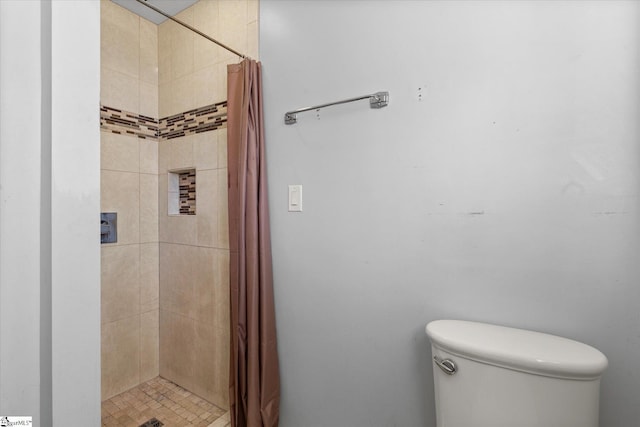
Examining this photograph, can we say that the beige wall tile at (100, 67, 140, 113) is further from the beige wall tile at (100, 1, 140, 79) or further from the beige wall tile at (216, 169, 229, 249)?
the beige wall tile at (216, 169, 229, 249)

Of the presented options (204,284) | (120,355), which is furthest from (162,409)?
(204,284)

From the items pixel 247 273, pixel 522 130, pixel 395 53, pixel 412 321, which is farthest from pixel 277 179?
pixel 522 130

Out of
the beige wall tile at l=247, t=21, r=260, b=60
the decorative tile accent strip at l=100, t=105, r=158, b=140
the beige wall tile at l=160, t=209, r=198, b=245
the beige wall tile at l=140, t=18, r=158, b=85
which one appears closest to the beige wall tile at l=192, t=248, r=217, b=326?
the beige wall tile at l=160, t=209, r=198, b=245

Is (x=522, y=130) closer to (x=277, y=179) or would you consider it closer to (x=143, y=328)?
(x=277, y=179)

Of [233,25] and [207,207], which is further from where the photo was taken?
[207,207]

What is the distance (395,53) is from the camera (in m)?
1.16

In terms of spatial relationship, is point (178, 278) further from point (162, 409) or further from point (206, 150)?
point (206, 150)

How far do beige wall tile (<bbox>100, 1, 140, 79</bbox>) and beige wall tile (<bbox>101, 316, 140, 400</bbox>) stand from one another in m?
1.57

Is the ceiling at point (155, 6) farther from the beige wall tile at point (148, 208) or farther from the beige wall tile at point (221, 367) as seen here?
the beige wall tile at point (221, 367)

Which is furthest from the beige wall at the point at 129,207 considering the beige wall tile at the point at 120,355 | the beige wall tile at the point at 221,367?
the beige wall tile at the point at 221,367

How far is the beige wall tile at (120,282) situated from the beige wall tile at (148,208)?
11 cm

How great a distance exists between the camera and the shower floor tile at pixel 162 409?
1.58 m

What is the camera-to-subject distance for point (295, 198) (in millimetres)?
1397

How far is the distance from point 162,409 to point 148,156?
1549 mm
